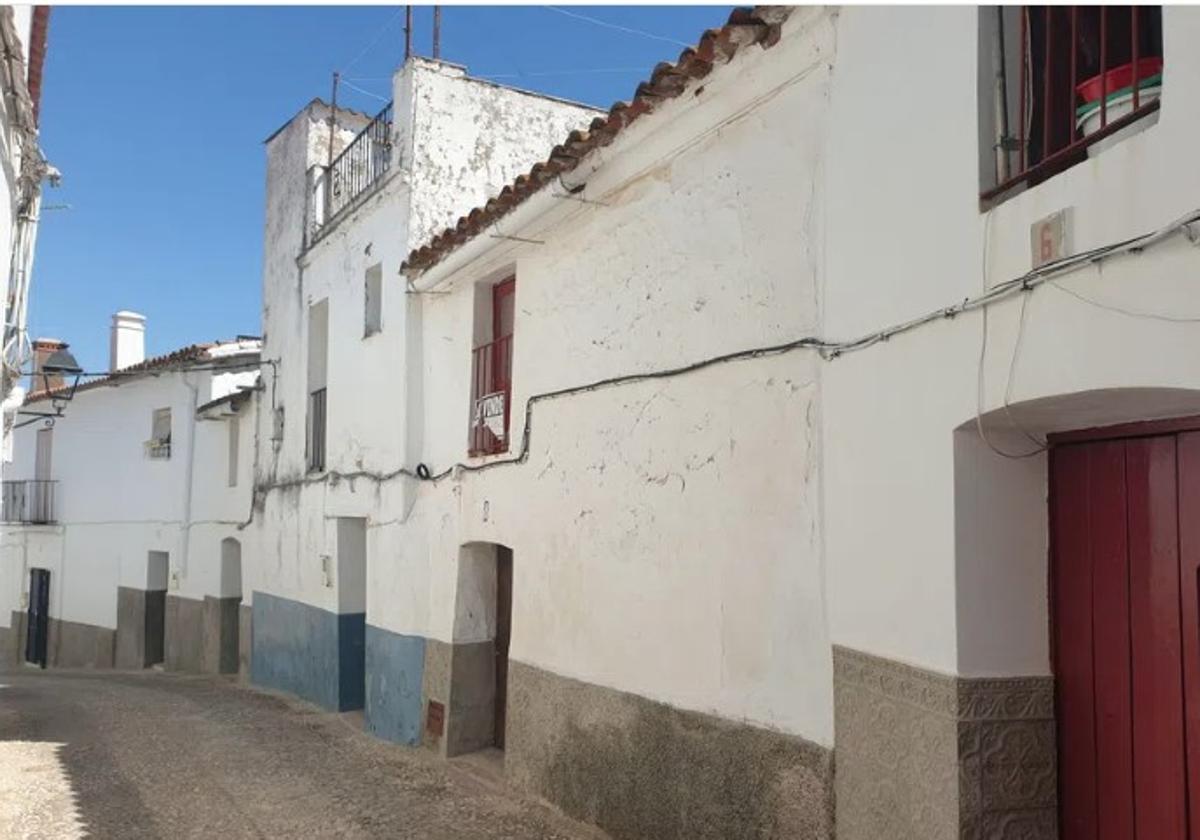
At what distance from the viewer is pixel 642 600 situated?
19.3 feet

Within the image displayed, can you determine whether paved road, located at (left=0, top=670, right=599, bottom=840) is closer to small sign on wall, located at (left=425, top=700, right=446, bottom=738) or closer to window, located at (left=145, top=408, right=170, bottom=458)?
small sign on wall, located at (left=425, top=700, right=446, bottom=738)

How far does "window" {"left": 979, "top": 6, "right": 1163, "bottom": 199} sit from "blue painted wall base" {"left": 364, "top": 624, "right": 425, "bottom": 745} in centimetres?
657

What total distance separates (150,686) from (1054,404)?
1314cm

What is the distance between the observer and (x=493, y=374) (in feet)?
27.2

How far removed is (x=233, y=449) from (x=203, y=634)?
2.93 m

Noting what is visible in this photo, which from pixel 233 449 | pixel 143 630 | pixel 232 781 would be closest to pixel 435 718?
pixel 232 781

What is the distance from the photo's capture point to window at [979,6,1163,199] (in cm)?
347

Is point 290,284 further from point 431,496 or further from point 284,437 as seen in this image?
point 431,496

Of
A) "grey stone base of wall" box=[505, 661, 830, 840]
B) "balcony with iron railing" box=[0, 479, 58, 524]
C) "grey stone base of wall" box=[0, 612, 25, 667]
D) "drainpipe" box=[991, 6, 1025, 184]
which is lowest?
"grey stone base of wall" box=[0, 612, 25, 667]

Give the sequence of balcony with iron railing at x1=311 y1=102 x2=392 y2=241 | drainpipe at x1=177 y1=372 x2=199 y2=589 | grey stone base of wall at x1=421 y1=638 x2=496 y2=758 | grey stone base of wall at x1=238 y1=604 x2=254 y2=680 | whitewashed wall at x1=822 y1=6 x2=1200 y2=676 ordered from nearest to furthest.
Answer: whitewashed wall at x1=822 y1=6 x2=1200 y2=676
grey stone base of wall at x1=421 y1=638 x2=496 y2=758
balcony with iron railing at x1=311 y1=102 x2=392 y2=241
grey stone base of wall at x1=238 y1=604 x2=254 y2=680
drainpipe at x1=177 y1=372 x2=199 y2=589

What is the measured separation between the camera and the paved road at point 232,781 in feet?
21.3

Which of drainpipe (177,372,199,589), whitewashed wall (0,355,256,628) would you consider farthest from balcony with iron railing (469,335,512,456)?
drainpipe (177,372,199,589)

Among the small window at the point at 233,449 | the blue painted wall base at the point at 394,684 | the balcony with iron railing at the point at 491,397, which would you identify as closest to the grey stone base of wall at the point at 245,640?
the small window at the point at 233,449

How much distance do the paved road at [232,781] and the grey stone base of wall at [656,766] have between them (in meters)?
0.29
